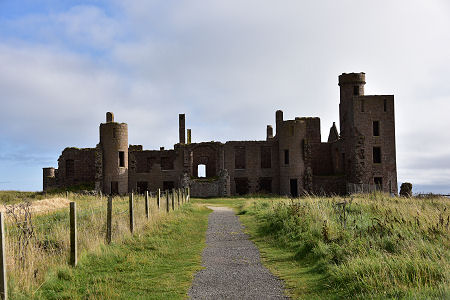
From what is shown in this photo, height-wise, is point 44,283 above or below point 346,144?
below

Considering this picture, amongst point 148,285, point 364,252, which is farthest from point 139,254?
point 364,252

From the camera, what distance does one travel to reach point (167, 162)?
44906 millimetres

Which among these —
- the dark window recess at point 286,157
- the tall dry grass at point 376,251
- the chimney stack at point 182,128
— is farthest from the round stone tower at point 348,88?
the tall dry grass at point 376,251

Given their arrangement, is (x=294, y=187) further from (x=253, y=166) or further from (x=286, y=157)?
(x=253, y=166)

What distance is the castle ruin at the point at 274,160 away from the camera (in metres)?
38.5

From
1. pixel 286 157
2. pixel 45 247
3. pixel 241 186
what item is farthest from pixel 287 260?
pixel 241 186

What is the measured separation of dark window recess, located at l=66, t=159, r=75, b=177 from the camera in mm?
43125

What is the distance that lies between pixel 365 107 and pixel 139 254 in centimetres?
3262

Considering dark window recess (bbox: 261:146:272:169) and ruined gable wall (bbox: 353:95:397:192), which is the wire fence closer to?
ruined gable wall (bbox: 353:95:397:192)

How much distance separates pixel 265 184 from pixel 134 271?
111ft

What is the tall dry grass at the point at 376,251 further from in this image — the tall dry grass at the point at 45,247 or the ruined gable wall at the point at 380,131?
the ruined gable wall at the point at 380,131

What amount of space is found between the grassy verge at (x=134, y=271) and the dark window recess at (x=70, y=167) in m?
32.5

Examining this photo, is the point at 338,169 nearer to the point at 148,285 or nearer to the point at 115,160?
the point at 115,160

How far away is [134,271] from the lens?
871cm
